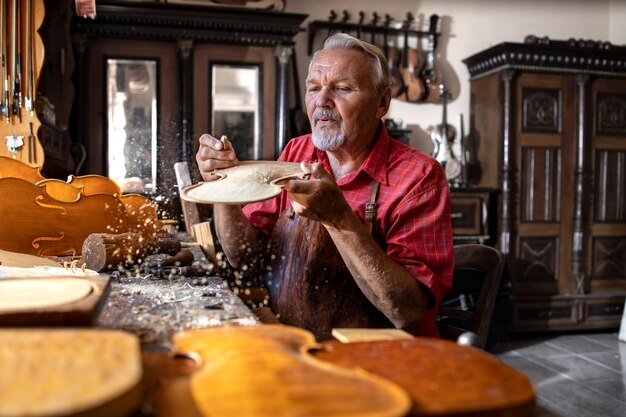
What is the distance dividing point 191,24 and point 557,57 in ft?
12.5

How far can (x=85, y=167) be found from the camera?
523cm

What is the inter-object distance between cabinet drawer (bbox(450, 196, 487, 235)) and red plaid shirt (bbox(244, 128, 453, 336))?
3738 mm

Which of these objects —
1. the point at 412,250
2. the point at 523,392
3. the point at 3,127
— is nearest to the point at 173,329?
the point at 523,392

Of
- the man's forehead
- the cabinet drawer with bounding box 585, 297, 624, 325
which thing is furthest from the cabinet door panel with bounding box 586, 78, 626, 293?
the man's forehead

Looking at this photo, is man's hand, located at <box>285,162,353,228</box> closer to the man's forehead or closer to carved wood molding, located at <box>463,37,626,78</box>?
the man's forehead

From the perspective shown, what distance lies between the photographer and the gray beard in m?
2.38

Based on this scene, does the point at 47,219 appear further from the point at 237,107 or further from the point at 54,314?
the point at 237,107

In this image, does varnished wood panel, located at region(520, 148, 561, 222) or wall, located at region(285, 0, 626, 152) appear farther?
wall, located at region(285, 0, 626, 152)

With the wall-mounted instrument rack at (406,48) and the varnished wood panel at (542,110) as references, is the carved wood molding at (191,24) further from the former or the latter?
the varnished wood panel at (542,110)

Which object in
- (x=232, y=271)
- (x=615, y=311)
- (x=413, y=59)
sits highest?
(x=413, y=59)

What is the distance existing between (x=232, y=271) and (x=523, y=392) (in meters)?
1.95

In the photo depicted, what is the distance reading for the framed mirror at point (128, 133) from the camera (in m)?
5.21

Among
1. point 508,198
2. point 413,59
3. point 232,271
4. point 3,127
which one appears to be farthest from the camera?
point 413,59

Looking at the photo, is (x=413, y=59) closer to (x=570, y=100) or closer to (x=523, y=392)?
(x=570, y=100)
